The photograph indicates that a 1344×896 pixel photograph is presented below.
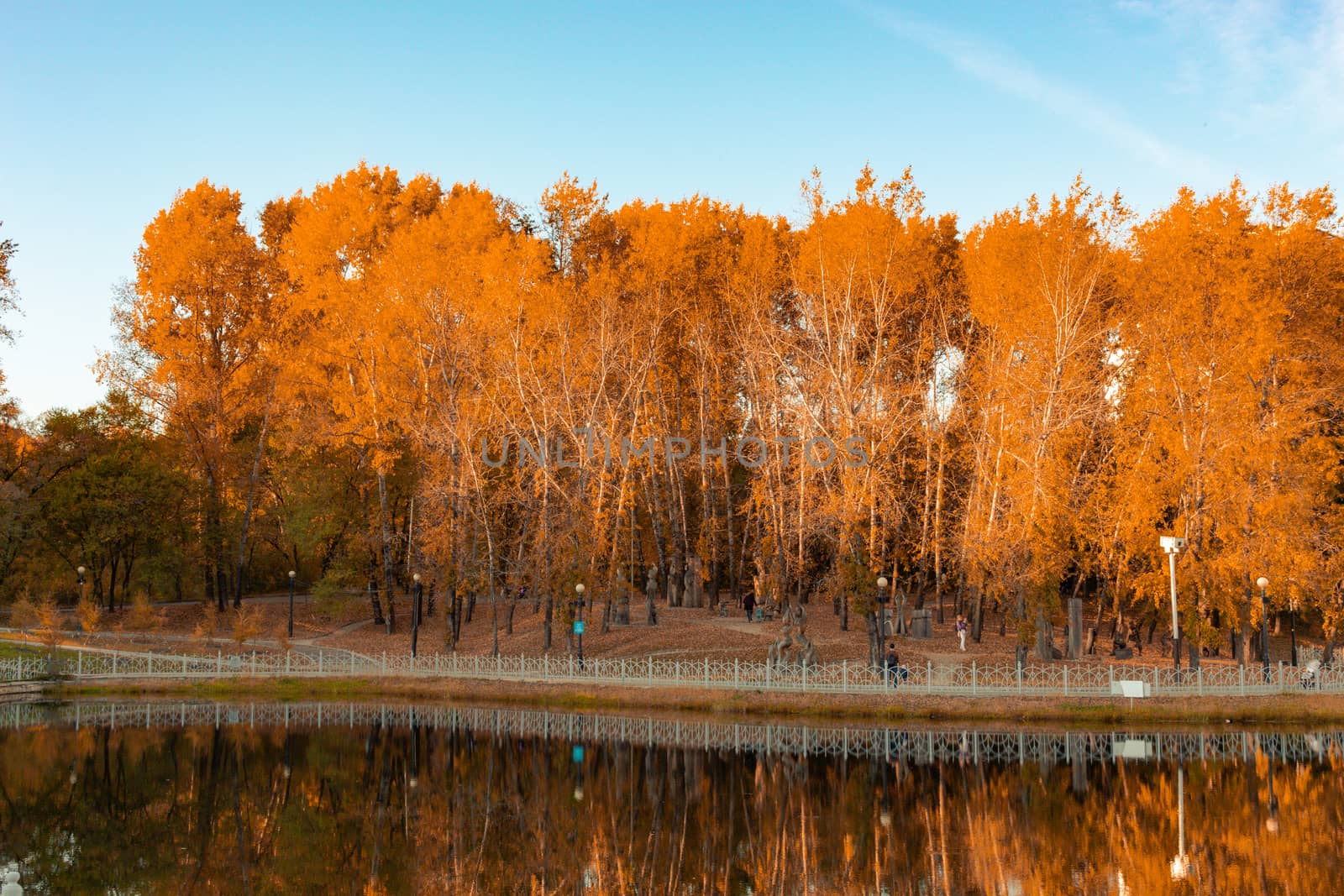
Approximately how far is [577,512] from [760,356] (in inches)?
325

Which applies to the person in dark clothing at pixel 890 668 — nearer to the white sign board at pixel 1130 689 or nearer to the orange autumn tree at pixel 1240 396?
the white sign board at pixel 1130 689

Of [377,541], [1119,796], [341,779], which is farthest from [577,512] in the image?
[1119,796]

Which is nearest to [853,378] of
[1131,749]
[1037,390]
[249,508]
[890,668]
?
[1037,390]

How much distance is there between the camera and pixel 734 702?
27766 millimetres

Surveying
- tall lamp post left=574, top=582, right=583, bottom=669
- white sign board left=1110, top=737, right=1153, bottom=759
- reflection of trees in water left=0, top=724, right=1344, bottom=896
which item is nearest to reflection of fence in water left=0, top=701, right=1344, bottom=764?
white sign board left=1110, top=737, right=1153, bottom=759

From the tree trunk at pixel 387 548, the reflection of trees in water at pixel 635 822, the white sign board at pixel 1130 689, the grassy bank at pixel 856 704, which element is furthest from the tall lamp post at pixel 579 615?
the white sign board at pixel 1130 689

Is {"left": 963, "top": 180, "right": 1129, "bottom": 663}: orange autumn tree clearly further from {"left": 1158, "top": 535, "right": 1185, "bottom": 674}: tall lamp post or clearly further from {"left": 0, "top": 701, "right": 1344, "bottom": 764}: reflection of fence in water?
{"left": 0, "top": 701, "right": 1344, "bottom": 764}: reflection of fence in water

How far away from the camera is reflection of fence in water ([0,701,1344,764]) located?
2161 cm

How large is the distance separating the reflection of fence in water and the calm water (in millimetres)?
Answer: 132

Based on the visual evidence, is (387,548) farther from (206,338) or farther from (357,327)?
(206,338)

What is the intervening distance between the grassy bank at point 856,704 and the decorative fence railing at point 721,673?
0.71m

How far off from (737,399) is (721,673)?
16.6 metres

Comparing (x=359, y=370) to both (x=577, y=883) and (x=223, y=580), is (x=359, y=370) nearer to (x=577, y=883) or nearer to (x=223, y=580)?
(x=223, y=580)

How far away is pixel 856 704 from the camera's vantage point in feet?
88.4
